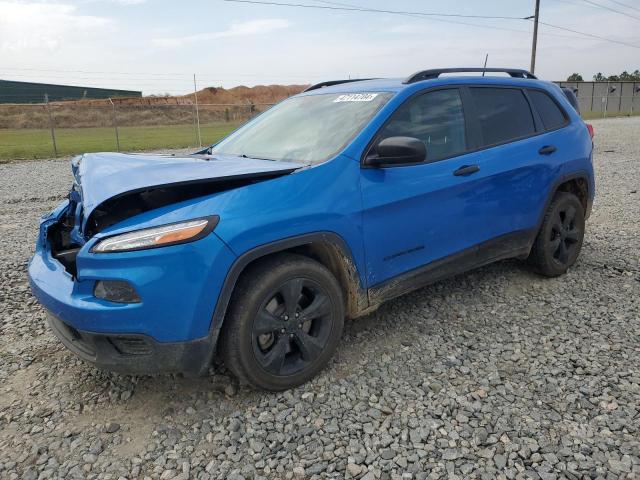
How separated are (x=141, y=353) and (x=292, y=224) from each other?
3.27ft

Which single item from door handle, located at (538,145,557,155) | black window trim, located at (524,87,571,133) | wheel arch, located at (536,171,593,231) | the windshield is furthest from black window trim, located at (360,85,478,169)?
wheel arch, located at (536,171,593,231)

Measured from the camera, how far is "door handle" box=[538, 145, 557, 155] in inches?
163

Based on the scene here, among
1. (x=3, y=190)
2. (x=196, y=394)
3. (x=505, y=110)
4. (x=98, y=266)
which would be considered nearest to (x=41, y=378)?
→ (x=196, y=394)

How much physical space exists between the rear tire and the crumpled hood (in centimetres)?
250

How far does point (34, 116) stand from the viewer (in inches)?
1503

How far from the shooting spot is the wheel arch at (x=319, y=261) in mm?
2533

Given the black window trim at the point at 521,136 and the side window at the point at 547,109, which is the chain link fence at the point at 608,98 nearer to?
the side window at the point at 547,109

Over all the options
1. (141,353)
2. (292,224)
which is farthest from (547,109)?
(141,353)

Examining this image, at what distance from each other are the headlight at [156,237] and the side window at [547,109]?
3.24m

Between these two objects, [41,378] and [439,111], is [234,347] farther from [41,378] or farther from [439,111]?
[439,111]

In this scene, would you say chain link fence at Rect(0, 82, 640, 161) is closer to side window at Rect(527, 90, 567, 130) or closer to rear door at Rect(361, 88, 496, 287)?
side window at Rect(527, 90, 567, 130)

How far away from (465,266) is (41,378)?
2927 millimetres

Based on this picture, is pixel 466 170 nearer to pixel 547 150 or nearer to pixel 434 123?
pixel 434 123

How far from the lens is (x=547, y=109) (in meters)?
4.42
